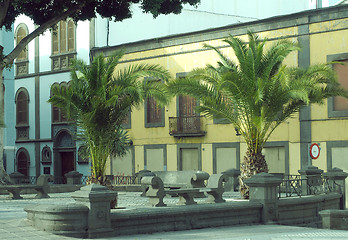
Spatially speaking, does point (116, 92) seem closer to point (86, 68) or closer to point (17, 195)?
point (86, 68)

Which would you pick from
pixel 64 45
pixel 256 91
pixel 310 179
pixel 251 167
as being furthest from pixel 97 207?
pixel 64 45

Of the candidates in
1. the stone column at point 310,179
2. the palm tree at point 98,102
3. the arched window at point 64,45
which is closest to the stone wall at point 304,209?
the stone column at point 310,179

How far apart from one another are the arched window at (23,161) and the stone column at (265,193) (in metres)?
24.5

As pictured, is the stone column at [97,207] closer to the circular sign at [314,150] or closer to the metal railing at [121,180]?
the circular sign at [314,150]

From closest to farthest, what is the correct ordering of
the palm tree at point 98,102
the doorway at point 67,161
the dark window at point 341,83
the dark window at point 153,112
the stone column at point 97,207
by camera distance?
the stone column at point 97,207
the palm tree at point 98,102
the dark window at point 341,83
the dark window at point 153,112
the doorway at point 67,161

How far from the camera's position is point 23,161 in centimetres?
4100

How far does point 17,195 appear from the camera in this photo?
79.2ft

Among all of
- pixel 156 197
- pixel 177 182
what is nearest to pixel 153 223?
pixel 156 197

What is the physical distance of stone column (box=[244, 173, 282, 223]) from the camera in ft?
58.7

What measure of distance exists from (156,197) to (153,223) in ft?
10.6

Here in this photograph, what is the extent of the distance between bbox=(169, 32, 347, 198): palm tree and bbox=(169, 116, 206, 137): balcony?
1217 centimetres

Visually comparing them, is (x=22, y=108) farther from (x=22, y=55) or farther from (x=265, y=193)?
(x=265, y=193)

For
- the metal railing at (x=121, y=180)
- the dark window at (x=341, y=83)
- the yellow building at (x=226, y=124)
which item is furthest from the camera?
the metal railing at (x=121, y=180)

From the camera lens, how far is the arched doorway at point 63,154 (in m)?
38.8
